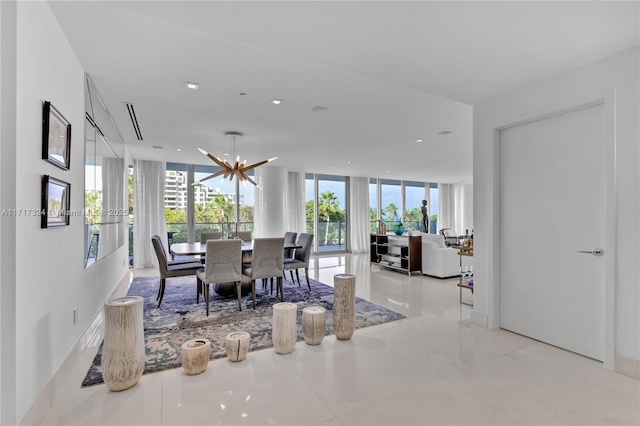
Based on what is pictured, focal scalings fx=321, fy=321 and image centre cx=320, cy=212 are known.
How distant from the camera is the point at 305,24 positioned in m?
2.15

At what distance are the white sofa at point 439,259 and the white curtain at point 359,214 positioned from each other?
420 centimetres

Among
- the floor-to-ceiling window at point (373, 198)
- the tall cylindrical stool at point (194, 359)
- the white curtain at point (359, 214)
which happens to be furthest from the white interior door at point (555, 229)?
the floor-to-ceiling window at point (373, 198)

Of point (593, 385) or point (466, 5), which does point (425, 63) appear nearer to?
point (466, 5)

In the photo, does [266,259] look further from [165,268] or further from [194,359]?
[194,359]

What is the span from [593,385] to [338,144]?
4.69m

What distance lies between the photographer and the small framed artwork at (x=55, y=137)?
6.54 ft

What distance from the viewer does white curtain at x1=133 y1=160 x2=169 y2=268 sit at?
7.41 metres

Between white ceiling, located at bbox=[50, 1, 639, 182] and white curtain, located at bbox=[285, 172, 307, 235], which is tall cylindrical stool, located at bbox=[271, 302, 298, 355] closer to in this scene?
white ceiling, located at bbox=[50, 1, 639, 182]

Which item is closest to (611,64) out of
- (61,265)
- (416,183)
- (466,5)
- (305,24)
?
(466,5)

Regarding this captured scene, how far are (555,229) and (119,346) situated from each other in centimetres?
371

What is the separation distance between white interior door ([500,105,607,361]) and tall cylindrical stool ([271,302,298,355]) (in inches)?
90.0

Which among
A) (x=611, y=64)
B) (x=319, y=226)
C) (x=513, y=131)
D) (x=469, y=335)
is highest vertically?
(x=611, y=64)

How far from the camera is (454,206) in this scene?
42.8 feet

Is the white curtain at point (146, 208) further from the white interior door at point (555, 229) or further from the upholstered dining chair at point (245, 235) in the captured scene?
the white interior door at point (555, 229)
